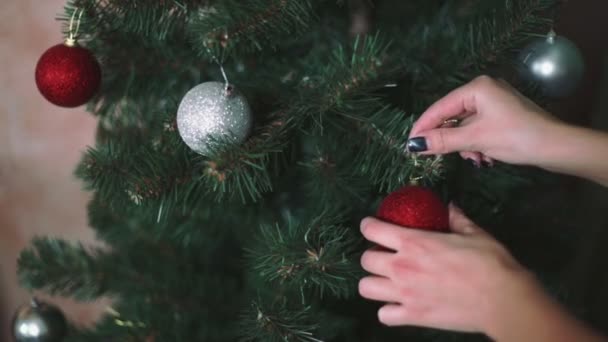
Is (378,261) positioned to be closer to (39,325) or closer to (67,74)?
(67,74)

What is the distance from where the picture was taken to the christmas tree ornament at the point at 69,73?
541 mm

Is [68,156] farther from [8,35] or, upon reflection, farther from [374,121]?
[374,121]

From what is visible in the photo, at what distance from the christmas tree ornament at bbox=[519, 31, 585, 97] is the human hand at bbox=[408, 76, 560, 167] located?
15cm

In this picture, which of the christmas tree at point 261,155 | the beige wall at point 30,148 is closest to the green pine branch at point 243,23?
the christmas tree at point 261,155

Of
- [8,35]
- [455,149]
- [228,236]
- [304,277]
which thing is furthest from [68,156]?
[455,149]

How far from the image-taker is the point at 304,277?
52cm

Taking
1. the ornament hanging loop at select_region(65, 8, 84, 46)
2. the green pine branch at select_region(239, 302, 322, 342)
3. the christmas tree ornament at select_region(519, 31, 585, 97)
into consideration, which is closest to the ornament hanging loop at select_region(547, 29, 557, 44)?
the christmas tree ornament at select_region(519, 31, 585, 97)

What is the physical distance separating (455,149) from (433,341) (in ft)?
1.01

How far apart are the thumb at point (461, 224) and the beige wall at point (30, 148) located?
0.81 metres

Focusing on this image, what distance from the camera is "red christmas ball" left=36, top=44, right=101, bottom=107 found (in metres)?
0.54

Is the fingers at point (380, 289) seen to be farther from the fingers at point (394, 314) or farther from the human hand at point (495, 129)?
the human hand at point (495, 129)

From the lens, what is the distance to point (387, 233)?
439mm

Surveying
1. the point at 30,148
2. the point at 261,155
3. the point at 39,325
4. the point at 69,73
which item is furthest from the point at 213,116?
the point at 30,148

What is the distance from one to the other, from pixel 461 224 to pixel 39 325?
62 cm
